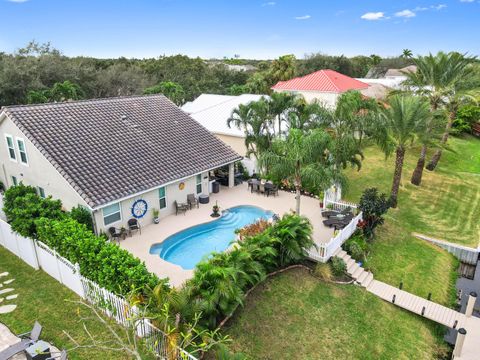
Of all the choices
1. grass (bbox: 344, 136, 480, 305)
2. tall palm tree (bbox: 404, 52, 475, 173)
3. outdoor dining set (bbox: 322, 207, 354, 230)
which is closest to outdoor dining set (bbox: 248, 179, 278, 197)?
outdoor dining set (bbox: 322, 207, 354, 230)

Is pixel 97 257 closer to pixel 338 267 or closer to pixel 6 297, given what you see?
pixel 6 297

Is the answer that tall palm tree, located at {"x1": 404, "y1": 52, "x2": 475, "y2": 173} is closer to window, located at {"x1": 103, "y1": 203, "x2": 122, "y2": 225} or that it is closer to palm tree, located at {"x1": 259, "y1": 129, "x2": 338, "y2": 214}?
palm tree, located at {"x1": 259, "y1": 129, "x2": 338, "y2": 214}

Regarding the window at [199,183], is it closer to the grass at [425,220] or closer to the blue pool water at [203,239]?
the blue pool water at [203,239]

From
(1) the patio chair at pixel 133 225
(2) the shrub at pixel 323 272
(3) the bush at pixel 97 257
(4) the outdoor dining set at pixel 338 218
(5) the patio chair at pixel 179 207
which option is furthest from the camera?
(5) the patio chair at pixel 179 207

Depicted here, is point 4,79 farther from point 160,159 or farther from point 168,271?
point 168,271

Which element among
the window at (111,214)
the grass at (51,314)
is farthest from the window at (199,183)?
the grass at (51,314)
